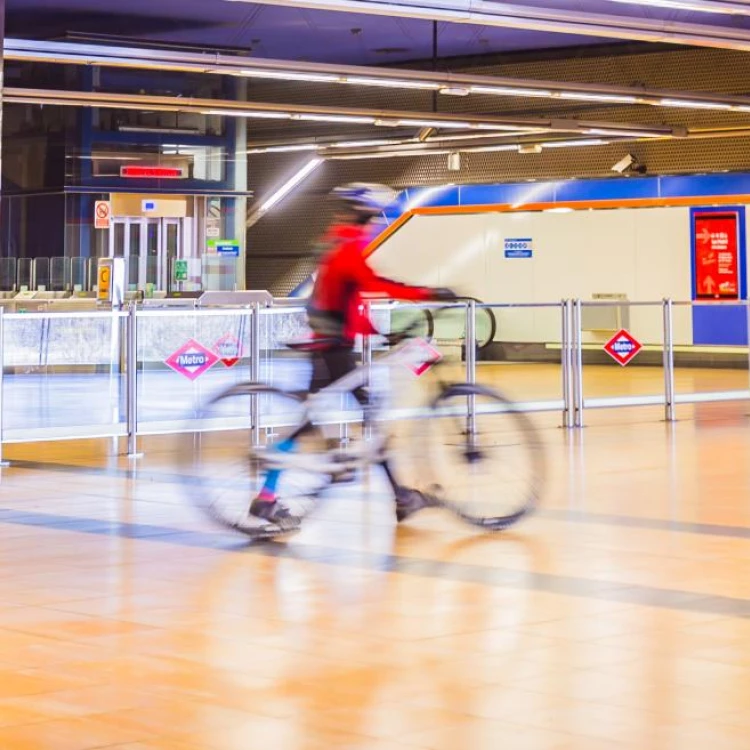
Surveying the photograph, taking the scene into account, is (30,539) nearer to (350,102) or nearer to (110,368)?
(110,368)

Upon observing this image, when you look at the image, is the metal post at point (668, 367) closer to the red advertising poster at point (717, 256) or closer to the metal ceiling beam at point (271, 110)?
the metal ceiling beam at point (271, 110)

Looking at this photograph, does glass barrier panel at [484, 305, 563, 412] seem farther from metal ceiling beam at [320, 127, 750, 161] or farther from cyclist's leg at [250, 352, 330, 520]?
cyclist's leg at [250, 352, 330, 520]

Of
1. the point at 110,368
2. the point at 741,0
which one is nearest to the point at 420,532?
the point at 110,368

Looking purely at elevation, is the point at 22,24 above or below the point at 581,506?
above

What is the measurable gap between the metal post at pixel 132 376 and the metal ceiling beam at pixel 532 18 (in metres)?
2.80

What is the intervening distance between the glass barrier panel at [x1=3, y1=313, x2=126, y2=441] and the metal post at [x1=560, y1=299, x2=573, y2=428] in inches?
163

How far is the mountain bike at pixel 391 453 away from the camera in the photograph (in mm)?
7777

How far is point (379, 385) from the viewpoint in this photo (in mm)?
7934

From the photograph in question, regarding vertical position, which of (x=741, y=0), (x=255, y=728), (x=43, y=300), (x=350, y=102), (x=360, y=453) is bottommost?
(x=255, y=728)

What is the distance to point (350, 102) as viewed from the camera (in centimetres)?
3269

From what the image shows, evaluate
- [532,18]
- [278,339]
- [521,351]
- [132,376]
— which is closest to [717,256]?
[521,351]

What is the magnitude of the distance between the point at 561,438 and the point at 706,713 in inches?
361

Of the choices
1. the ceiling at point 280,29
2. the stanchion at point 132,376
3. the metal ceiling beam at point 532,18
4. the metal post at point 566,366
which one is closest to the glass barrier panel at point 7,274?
the ceiling at point 280,29

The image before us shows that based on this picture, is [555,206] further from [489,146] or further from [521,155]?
[521,155]
